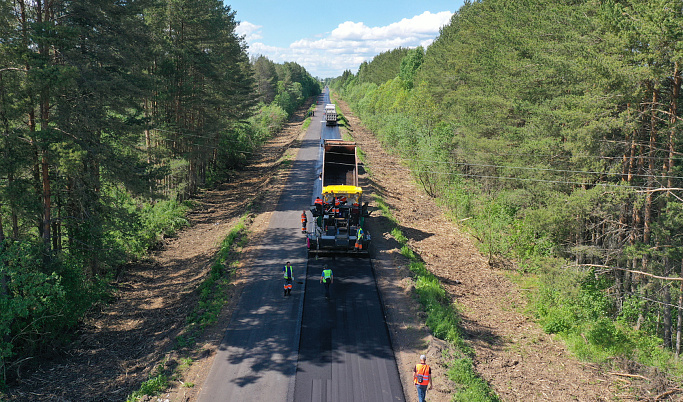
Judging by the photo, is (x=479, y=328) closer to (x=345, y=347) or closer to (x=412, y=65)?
(x=345, y=347)

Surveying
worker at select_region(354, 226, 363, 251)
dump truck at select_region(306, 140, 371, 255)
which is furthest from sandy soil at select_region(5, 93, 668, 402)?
dump truck at select_region(306, 140, 371, 255)

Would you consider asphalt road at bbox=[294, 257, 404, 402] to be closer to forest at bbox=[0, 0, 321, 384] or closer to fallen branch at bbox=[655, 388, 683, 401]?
fallen branch at bbox=[655, 388, 683, 401]

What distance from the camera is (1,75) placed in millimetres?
12672

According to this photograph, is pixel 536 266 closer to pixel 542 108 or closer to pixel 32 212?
A: pixel 542 108

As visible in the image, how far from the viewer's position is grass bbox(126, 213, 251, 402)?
1127 centimetres

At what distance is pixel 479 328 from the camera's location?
54.2 ft

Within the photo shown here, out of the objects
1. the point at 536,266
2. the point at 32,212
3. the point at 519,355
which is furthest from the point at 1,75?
the point at 536,266

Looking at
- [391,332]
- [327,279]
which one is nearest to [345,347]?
[391,332]

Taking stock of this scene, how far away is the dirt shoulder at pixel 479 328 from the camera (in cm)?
1273

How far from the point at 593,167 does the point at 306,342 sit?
13.0m

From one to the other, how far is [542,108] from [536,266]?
762 centimetres

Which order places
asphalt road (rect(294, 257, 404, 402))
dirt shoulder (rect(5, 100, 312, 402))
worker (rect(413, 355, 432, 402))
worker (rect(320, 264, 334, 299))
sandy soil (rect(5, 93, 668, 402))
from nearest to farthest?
worker (rect(413, 355, 432, 402)), asphalt road (rect(294, 257, 404, 402)), dirt shoulder (rect(5, 100, 312, 402)), sandy soil (rect(5, 93, 668, 402)), worker (rect(320, 264, 334, 299))

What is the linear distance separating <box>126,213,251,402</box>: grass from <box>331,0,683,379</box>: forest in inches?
503

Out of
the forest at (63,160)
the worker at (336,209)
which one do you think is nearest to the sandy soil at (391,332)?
the forest at (63,160)
